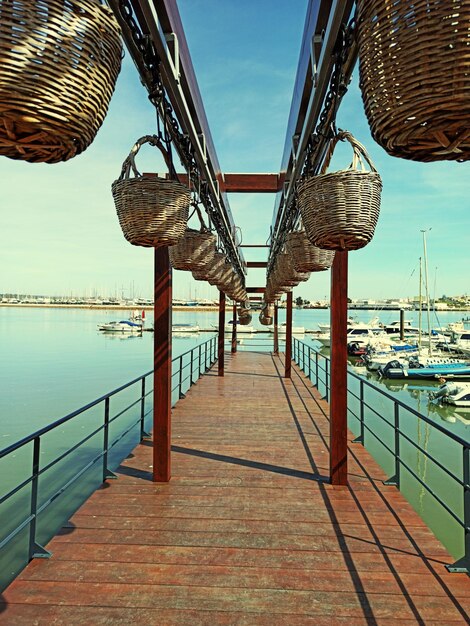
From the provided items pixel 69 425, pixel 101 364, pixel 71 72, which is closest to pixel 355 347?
pixel 101 364

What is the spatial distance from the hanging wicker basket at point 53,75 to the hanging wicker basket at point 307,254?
216 cm

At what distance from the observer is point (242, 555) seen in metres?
2.41

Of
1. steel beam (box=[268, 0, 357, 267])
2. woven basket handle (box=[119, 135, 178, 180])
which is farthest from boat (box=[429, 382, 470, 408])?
woven basket handle (box=[119, 135, 178, 180])

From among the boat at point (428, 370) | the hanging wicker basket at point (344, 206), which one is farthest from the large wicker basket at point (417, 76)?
the boat at point (428, 370)

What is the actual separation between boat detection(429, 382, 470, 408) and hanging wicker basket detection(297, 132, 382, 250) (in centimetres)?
1282

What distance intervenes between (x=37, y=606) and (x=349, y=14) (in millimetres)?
2945

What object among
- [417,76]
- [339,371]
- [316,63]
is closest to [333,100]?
[316,63]

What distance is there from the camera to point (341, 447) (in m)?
3.50

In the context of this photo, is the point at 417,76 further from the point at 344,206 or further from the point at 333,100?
the point at 333,100

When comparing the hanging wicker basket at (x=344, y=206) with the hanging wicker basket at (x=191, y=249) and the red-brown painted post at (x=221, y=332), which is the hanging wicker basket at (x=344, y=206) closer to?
the hanging wicker basket at (x=191, y=249)

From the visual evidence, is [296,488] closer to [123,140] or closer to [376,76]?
[123,140]

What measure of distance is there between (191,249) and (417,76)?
2553 mm

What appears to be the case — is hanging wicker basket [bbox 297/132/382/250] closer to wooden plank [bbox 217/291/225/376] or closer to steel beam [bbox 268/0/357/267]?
steel beam [bbox 268/0/357/267]

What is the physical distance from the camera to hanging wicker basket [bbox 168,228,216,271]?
10.5ft
